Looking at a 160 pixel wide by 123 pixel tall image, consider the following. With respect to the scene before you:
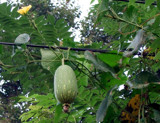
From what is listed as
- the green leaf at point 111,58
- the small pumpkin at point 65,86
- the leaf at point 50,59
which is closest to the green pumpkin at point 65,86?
the small pumpkin at point 65,86

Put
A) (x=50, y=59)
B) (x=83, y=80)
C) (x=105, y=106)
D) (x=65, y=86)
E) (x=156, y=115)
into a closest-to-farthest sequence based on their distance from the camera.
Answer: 1. (x=65, y=86)
2. (x=105, y=106)
3. (x=156, y=115)
4. (x=50, y=59)
5. (x=83, y=80)

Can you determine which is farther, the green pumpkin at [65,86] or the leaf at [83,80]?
the leaf at [83,80]

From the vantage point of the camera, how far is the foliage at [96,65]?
4.63 feet

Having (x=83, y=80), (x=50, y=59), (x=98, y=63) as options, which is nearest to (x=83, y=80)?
(x=83, y=80)

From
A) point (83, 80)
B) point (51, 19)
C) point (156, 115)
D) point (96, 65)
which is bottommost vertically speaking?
point (156, 115)

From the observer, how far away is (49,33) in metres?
1.97

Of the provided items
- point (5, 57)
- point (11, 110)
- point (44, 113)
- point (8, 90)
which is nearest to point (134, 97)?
point (5, 57)

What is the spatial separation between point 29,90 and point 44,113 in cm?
34

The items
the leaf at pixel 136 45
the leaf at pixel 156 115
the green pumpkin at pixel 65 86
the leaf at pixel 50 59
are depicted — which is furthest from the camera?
the leaf at pixel 50 59

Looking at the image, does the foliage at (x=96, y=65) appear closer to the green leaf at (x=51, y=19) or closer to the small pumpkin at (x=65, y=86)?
the green leaf at (x=51, y=19)

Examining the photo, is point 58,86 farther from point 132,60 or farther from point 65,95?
point 132,60

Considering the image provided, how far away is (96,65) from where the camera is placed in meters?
1.28

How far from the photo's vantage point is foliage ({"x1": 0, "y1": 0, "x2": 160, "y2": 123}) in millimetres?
1412

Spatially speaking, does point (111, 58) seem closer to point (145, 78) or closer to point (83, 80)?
point (145, 78)
